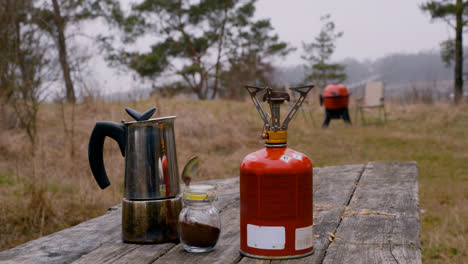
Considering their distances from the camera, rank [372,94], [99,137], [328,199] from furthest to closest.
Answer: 1. [372,94]
2. [328,199]
3. [99,137]

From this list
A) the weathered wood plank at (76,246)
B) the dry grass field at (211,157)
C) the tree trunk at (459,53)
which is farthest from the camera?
the tree trunk at (459,53)

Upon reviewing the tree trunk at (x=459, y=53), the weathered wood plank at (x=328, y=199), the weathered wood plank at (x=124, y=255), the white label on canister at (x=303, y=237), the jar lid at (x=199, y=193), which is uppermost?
the tree trunk at (x=459, y=53)

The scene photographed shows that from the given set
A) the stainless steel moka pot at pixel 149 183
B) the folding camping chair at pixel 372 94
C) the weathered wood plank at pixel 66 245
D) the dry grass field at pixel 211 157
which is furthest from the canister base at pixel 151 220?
the folding camping chair at pixel 372 94

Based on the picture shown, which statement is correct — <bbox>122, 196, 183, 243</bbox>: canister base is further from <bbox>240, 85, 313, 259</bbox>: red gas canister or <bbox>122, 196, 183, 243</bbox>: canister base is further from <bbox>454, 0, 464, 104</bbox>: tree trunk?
<bbox>454, 0, 464, 104</bbox>: tree trunk

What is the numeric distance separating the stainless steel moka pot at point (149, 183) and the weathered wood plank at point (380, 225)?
411mm

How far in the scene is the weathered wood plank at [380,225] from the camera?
3.57 feet

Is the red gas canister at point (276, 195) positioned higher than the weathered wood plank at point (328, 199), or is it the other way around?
the red gas canister at point (276, 195)

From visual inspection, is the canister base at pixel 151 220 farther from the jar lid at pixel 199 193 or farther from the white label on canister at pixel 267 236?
the white label on canister at pixel 267 236

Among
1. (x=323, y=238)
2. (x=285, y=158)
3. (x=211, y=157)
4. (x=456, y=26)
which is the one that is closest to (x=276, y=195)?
(x=285, y=158)

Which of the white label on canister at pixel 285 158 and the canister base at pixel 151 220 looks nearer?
the white label on canister at pixel 285 158

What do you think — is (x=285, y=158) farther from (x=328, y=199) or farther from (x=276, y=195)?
(x=328, y=199)

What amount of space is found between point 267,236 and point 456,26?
1612 cm

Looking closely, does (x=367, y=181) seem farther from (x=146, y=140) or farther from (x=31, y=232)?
(x=31, y=232)

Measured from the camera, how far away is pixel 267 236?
1.03 meters
